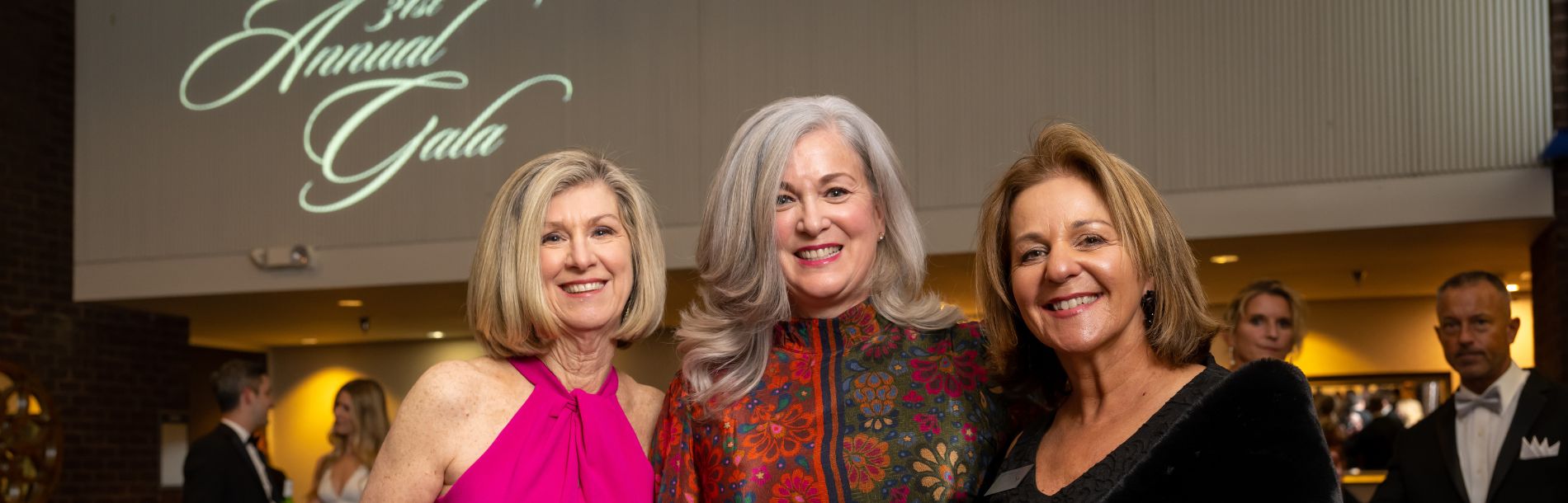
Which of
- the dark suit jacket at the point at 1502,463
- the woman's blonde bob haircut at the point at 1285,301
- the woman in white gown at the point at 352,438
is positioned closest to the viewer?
the dark suit jacket at the point at 1502,463

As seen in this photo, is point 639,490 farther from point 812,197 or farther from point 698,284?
point 812,197

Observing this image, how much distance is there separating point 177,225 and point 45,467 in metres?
2.01

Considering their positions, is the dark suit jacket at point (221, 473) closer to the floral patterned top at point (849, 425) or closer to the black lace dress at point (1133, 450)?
the floral patterned top at point (849, 425)

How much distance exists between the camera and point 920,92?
7.65 m

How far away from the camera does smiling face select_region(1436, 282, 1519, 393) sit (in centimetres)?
452

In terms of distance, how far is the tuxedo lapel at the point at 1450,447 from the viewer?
458 cm

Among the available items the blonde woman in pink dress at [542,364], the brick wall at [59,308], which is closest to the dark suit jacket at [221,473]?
the blonde woman in pink dress at [542,364]

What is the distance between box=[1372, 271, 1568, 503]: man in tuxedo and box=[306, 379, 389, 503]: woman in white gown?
14.9 feet

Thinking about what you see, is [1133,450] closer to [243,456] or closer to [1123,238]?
[1123,238]

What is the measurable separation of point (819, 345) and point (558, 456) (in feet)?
1.74

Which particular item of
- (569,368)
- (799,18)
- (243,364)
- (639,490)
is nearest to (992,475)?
(639,490)

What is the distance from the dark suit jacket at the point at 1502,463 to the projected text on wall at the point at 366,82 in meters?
5.33

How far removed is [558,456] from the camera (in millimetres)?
2488

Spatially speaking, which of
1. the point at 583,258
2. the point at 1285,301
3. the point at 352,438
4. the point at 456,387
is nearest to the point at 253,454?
the point at 352,438
